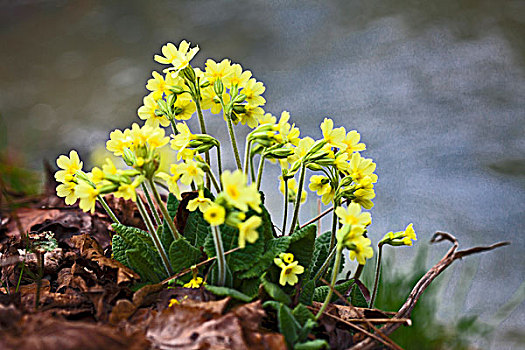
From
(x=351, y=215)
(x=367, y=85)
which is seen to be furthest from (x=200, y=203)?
(x=367, y=85)

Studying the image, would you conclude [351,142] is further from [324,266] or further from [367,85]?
[367,85]

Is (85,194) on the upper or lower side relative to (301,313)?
upper

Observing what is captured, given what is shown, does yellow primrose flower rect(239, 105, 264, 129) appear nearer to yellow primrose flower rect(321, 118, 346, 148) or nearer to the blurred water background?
yellow primrose flower rect(321, 118, 346, 148)

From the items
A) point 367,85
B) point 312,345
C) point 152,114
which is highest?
point 367,85

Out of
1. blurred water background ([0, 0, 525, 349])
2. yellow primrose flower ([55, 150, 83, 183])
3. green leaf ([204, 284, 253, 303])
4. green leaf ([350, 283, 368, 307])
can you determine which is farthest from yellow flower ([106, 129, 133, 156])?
blurred water background ([0, 0, 525, 349])

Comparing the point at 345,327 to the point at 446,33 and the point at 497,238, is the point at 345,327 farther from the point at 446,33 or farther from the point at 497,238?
the point at 446,33

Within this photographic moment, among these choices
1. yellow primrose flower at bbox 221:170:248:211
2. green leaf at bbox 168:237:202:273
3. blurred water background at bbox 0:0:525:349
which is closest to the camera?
yellow primrose flower at bbox 221:170:248:211

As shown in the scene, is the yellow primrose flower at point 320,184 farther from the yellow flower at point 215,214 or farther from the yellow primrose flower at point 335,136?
the yellow flower at point 215,214
